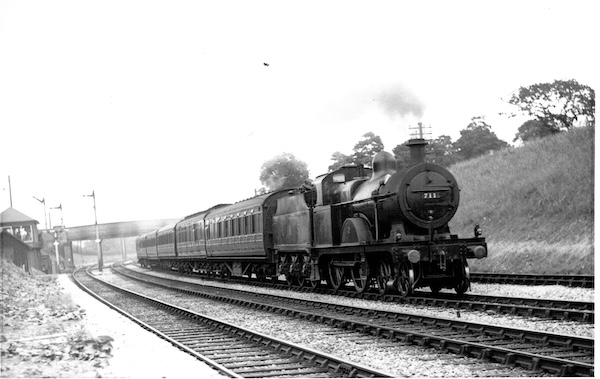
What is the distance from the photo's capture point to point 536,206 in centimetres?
2528

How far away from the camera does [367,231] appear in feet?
46.0

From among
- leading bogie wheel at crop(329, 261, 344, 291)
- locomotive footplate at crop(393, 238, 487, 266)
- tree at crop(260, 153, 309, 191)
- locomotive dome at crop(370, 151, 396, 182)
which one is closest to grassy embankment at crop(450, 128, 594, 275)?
locomotive footplate at crop(393, 238, 487, 266)

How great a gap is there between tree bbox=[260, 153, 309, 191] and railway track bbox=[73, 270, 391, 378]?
49.6 ft

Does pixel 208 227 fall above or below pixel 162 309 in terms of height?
above

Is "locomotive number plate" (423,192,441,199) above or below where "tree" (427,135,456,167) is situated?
below

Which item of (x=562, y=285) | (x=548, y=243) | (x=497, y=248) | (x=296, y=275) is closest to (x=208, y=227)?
(x=296, y=275)

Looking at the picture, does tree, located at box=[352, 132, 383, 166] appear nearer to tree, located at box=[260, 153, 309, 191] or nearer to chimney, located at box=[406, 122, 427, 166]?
tree, located at box=[260, 153, 309, 191]

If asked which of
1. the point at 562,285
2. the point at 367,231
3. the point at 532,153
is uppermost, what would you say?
the point at 532,153

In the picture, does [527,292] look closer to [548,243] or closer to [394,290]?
[394,290]

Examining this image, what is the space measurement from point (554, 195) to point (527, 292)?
1206cm

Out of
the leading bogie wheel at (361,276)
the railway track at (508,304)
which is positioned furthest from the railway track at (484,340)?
the leading bogie wheel at (361,276)

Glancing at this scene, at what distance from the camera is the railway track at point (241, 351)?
7117 mm

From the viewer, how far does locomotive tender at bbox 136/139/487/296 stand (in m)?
13.3

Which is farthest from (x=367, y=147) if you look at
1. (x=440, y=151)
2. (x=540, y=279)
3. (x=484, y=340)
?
(x=484, y=340)
